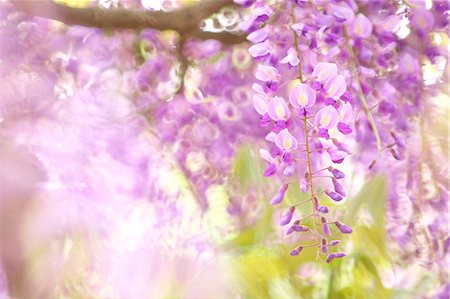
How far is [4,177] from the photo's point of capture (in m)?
1.06

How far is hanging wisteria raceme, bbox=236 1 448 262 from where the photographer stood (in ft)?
2.10

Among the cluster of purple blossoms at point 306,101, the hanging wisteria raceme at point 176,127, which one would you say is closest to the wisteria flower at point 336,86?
the cluster of purple blossoms at point 306,101

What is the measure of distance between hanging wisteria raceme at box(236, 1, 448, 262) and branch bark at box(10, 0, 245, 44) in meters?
0.15

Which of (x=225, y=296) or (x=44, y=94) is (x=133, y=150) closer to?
(x=44, y=94)

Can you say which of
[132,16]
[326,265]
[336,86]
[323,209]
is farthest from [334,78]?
[132,16]

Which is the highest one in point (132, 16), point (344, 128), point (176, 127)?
point (344, 128)

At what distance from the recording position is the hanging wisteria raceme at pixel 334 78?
64cm

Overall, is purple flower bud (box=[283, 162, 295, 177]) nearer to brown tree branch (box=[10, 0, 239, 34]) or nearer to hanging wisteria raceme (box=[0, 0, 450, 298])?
hanging wisteria raceme (box=[0, 0, 450, 298])

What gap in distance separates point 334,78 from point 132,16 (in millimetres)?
454

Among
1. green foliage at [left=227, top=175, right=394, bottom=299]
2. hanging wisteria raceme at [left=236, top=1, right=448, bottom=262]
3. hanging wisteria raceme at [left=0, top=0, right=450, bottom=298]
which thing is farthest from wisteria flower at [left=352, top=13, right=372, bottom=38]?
green foliage at [left=227, top=175, right=394, bottom=299]

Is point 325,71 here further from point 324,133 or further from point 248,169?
point 248,169

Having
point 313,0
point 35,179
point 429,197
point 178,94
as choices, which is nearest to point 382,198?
point 429,197

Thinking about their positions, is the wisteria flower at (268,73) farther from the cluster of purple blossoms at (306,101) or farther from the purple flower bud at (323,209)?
the purple flower bud at (323,209)

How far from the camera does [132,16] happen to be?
1.01 metres
